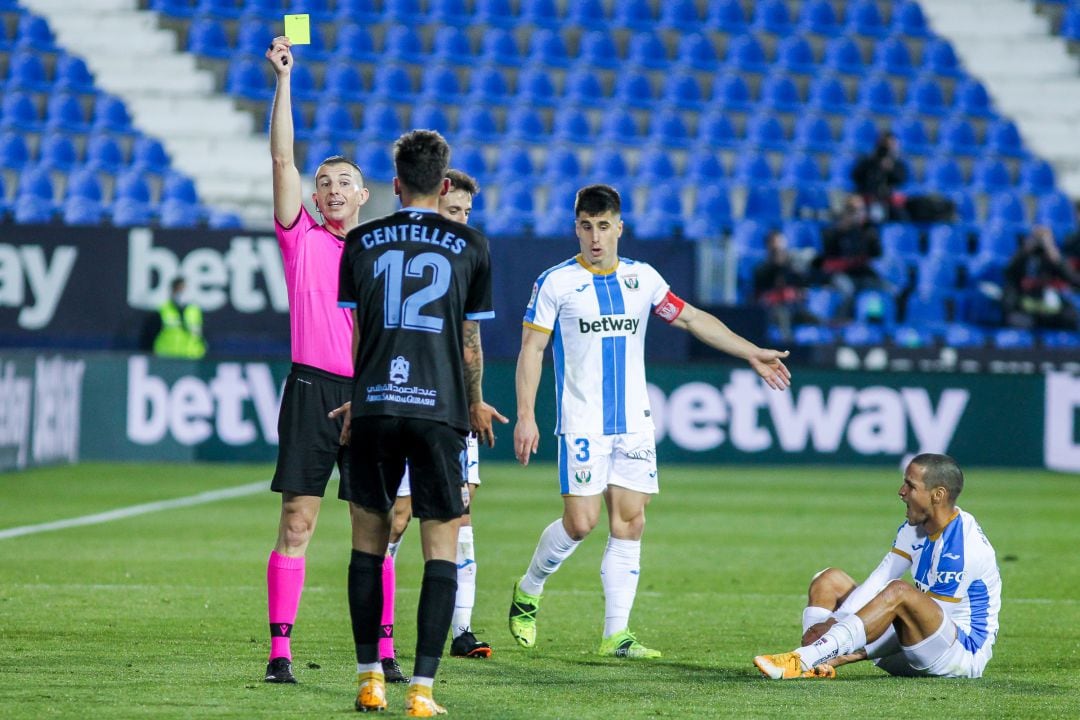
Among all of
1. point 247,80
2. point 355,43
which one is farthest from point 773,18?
point 247,80

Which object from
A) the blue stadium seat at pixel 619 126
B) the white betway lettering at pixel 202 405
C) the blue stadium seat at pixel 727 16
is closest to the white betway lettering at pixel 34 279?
the white betway lettering at pixel 202 405

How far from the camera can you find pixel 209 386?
709 inches

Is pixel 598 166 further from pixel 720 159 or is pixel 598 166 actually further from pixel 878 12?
pixel 878 12

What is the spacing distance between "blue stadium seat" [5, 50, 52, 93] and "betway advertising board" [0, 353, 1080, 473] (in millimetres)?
6657

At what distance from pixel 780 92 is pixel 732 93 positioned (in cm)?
74

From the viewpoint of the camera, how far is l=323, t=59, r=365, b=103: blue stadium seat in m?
23.4

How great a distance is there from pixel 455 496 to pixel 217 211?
16.7m

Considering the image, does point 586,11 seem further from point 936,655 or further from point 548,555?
point 936,655

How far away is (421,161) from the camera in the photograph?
16.9 feet

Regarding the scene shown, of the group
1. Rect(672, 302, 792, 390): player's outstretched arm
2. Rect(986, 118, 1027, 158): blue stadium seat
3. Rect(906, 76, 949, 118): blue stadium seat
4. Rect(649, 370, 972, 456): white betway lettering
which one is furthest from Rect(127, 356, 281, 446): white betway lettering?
Rect(986, 118, 1027, 158): blue stadium seat

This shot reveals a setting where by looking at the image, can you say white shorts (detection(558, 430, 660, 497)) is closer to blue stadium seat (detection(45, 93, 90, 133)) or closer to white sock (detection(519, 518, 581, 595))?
white sock (detection(519, 518, 581, 595))

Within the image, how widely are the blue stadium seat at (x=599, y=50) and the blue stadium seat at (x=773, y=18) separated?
231 centimetres

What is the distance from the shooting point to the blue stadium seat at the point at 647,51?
24031mm

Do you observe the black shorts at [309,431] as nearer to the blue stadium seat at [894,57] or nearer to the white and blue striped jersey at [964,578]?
the white and blue striped jersey at [964,578]
